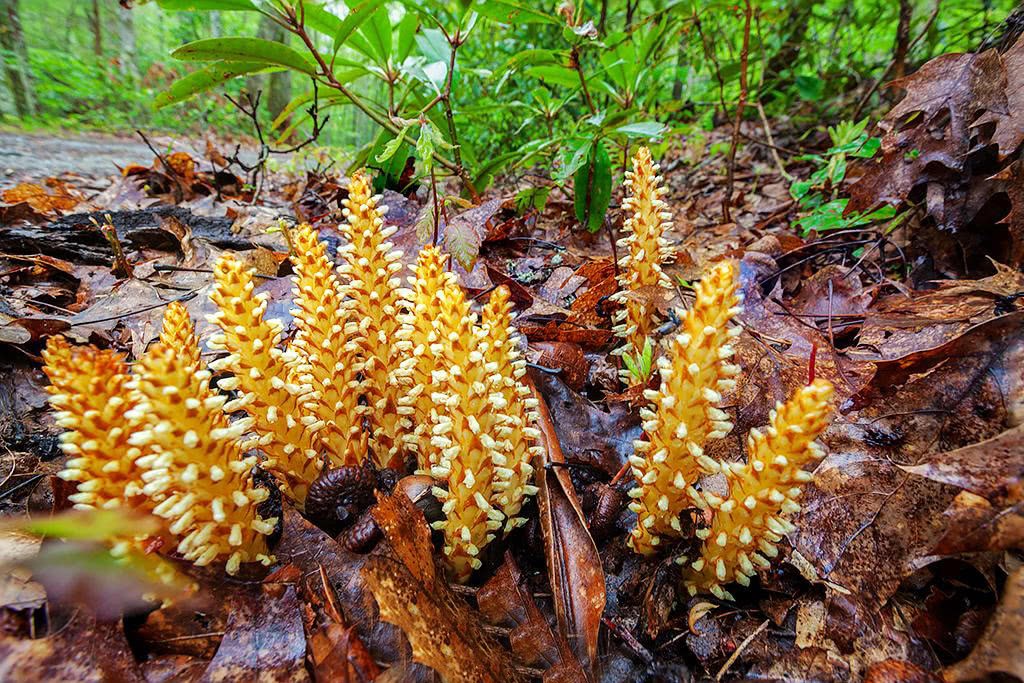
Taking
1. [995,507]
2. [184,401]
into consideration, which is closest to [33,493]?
[184,401]

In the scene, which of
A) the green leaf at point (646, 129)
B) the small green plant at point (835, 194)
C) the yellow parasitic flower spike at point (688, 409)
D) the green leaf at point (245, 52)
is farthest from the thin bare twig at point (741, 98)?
the yellow parasitic flower spike at point (688, 409)

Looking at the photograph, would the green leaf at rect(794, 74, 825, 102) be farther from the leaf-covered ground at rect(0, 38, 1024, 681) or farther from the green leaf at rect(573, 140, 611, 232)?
the green leaf at rect(573, 140, 611, 232)

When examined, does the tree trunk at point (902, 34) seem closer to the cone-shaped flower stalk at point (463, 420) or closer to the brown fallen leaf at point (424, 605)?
the cone-shaped flower stalk at point (463, 420)

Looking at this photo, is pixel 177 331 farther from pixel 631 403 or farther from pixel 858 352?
pixel 858 352

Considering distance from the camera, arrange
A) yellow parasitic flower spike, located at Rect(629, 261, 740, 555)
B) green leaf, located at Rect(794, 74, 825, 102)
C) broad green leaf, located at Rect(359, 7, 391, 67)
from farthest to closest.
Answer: green leaf, located at Rect(794, 74, 825, 102) < broad green leaf, located at Rect(359, 7, 391, 67) < yellow parasitic flower spike, located at Rect(629, 261, 740, 555)

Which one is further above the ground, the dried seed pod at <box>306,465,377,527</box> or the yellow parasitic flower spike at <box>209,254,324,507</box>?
the yellow parasitic flower spike at <box>209,254,324,507</box>

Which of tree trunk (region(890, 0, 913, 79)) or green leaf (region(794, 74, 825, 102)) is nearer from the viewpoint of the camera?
tree trunk (region(890, 0, 913, 79))

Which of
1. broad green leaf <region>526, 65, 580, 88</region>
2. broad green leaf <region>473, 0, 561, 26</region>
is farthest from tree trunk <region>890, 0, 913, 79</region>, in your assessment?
broad green leaf <region>473, 0, 561, 26</region>
